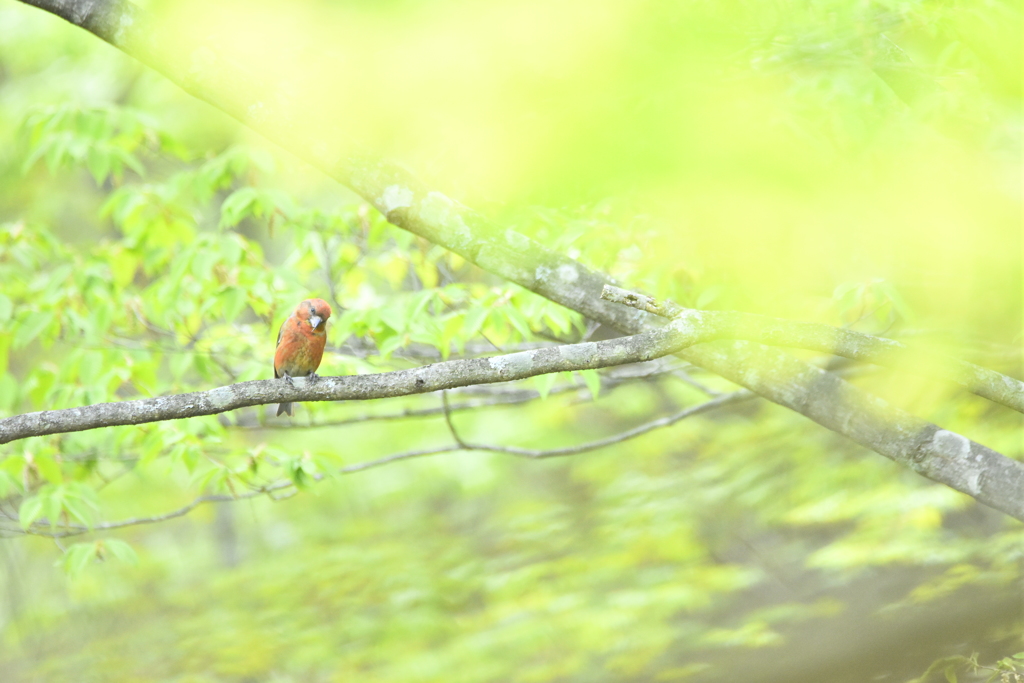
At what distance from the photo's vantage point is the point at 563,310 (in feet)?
10.9

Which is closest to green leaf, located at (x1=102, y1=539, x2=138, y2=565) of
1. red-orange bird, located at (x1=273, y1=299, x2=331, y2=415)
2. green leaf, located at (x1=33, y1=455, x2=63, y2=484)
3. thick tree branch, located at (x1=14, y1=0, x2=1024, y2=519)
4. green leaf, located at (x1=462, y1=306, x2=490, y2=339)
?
green leaf, located at (x1=33, y1=455, x2=63, y2=484)

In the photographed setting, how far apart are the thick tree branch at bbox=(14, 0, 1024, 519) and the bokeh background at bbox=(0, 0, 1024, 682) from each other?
9 cm

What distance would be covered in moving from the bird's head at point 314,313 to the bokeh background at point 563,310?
137mm

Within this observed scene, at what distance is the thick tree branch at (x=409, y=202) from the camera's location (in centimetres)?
257

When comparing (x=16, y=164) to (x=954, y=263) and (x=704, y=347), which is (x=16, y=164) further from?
(x=954, y=263)

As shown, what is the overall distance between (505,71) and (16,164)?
6136mm

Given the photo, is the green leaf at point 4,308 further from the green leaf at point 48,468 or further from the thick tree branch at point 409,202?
the thick tree branch at point 409,202

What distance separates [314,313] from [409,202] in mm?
908

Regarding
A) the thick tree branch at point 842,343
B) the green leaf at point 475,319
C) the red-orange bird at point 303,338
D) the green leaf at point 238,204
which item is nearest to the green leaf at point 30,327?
the green leaf at point 238,204

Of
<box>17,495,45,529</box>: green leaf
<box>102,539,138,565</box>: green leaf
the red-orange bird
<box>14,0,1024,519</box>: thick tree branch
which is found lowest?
<box>102,539,138,565</box>: green leaf

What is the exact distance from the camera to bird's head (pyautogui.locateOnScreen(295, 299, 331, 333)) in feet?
10.7

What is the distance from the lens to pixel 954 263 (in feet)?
10.3

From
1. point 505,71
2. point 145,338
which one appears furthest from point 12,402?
point 505,71

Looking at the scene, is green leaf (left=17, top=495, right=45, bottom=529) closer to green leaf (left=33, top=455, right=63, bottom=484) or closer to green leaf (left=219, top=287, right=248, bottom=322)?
green leaf (left=33, top=455, right=63, bottom=484)
